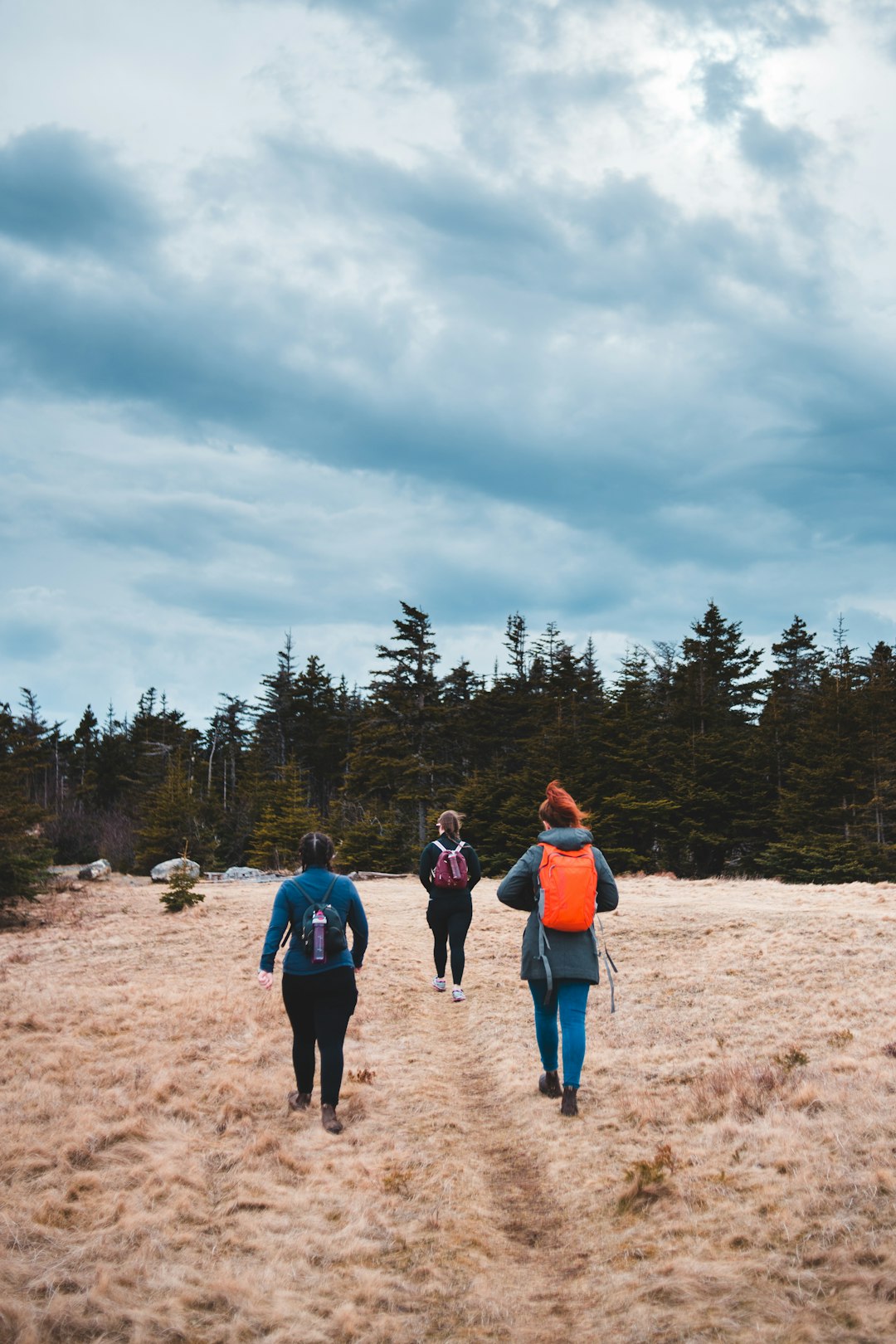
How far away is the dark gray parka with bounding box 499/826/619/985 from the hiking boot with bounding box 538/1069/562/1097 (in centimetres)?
97

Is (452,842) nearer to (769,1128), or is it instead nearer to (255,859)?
(769,1128)

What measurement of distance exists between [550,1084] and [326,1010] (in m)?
2.11

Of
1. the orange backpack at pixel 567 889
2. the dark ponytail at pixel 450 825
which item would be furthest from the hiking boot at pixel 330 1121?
the dark ponytail at pixel 450 825

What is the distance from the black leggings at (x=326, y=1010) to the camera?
20.4ft

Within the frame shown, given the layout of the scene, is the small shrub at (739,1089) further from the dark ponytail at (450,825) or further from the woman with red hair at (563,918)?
the dark ponytail at (450,825)

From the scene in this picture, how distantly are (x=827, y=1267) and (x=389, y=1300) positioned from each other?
2.11m

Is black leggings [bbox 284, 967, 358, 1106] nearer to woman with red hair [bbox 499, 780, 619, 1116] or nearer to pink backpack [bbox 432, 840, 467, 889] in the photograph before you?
woman with red hair [bbox 499, 780, 619, 1116]

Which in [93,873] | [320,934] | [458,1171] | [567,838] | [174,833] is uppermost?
[567,838]

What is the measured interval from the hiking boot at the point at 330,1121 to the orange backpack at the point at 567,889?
2.17m

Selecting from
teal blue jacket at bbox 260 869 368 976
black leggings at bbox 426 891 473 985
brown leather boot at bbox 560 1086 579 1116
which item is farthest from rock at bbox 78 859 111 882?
brown leather boot at bbox 560 1086 579 1116

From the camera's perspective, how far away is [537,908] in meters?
6.65

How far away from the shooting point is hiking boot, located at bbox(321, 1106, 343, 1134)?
6.15 metres

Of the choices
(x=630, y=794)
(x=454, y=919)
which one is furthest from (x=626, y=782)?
(x=454, y=919)

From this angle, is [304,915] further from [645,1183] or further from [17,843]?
[17,843]
